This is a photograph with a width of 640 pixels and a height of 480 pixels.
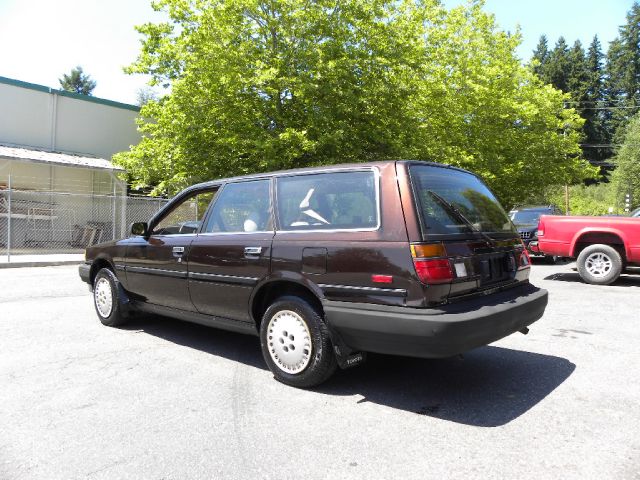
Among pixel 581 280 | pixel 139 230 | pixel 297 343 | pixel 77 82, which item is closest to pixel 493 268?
pixel 297 343

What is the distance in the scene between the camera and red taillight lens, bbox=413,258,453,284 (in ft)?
11.0

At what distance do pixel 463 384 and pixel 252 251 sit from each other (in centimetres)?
208

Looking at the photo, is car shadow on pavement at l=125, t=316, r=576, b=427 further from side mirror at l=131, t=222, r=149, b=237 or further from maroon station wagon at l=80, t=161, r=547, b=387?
side mirror at l=131, t=222, r=149, b=237

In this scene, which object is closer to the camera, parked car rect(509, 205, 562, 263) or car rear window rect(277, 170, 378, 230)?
car rear window rect(277, 170, 378, 230)

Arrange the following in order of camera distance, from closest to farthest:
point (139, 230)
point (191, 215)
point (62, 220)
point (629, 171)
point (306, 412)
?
point (306, 412) → point (139, 230) → point (191, 215) → point (62, 220) → point (629, 171)

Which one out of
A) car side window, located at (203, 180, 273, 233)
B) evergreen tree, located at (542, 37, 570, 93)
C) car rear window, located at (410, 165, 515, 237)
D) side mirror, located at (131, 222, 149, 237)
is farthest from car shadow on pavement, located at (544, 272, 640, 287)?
evergreen tree, located at (542, 37, 570, 93)

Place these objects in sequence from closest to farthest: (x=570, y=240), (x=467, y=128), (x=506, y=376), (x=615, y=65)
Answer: (x=506, y=376) → (x=570, y=240) → (x=467, y=128) → (x=615, y=65)

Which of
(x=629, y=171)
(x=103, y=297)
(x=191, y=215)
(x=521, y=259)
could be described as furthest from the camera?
(x=629, y=171)

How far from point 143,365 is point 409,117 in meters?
15.0

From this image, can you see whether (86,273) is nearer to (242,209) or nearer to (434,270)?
(242,209)

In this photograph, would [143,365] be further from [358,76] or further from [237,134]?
[358,76]

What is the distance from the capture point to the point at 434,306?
3.36 metres

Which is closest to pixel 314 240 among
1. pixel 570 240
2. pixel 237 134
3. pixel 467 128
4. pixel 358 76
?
pixel 570 240

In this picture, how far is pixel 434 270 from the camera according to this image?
3.37 meters
